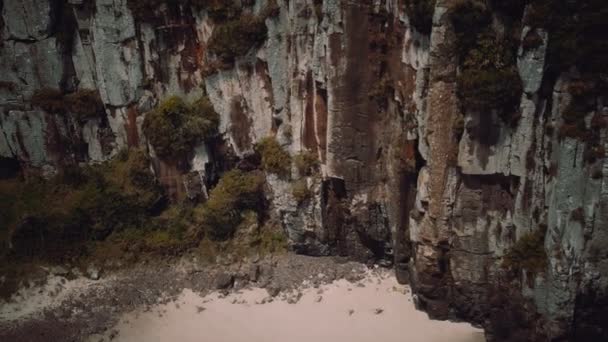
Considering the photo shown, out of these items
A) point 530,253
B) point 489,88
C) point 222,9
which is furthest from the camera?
point 222,9

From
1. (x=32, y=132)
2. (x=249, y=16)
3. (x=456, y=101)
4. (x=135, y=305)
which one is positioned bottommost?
(x=135, y=305)

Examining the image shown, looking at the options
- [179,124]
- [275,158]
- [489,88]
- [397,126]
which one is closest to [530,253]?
[489,88]

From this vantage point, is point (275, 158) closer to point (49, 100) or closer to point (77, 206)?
point (77, 206)

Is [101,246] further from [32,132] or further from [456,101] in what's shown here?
[456,101]

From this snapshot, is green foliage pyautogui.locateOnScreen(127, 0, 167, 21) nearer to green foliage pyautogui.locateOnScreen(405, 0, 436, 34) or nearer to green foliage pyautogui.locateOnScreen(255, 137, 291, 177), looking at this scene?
green foliage pyautogui.locateOnScreen(255, 137, 291, 177)

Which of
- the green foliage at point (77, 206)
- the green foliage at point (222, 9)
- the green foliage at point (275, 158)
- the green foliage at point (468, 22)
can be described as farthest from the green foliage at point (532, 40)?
the green foliage at point (77, 206)

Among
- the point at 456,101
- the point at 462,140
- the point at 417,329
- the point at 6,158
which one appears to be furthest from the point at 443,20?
the point at 6,158
